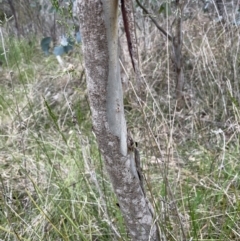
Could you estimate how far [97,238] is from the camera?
105 cm

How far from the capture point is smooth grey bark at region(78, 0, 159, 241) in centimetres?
57

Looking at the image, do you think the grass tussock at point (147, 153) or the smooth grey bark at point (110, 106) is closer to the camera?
the smooth grey bark at point (110, 106)

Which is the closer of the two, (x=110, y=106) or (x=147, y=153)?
(x=110, y=106)

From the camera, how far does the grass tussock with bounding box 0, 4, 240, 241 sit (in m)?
0.92

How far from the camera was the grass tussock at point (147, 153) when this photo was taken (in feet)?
3.01

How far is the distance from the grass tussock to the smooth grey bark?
4 cm

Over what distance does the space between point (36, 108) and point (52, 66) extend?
76 centimetres

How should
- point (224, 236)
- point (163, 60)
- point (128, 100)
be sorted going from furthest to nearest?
point (163, 60)
point (128, 100)
point (224, 236)

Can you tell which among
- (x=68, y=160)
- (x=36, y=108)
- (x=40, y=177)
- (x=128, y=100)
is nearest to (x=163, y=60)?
(x=128, y=100)

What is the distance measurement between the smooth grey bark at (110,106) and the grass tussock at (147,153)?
0.04 m

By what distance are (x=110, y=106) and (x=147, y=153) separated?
437 mm

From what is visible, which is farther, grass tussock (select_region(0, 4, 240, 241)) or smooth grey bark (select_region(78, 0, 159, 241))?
grass tussock (select_region(0, 4, 240, 241))

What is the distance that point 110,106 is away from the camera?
64cm

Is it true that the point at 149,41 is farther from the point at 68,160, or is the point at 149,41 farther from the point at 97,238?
the point at 97,238
